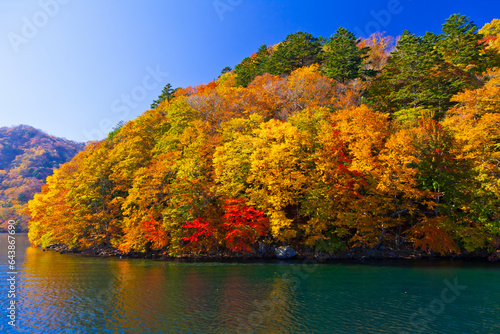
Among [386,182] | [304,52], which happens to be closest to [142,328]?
[386,182]

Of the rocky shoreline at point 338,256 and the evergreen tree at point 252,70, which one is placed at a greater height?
the evergreen tree at point 252,70

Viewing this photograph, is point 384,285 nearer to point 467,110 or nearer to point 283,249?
point 283,249

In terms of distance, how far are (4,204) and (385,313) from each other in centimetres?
15519

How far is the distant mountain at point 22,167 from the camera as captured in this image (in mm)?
118250

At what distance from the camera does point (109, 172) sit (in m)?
50.7
